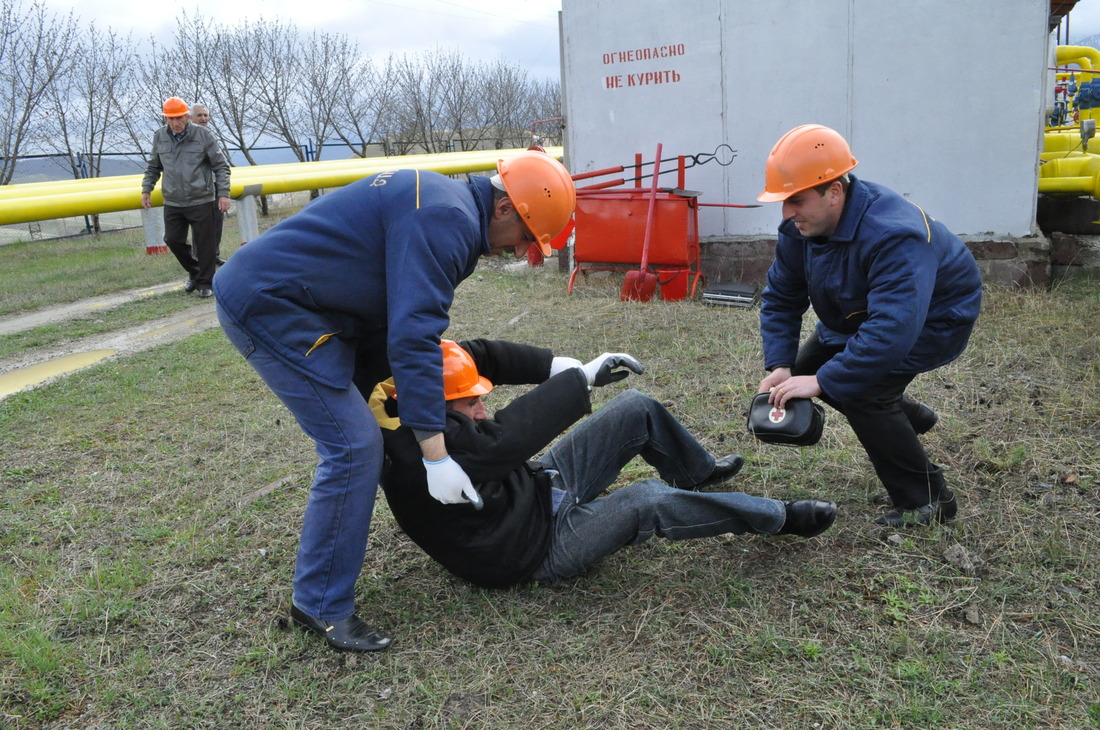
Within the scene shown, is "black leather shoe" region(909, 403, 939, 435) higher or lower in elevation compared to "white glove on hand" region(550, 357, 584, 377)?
lower

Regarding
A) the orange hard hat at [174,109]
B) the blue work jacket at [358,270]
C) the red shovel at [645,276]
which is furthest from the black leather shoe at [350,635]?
the orange hard hat at [174,109]

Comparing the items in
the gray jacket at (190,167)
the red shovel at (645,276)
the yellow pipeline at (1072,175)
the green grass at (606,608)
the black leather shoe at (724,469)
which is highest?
the gray jacket at (190,167)

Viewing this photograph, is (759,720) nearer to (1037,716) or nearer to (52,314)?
(1037,716)

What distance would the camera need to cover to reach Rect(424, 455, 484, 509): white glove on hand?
8.20 ft

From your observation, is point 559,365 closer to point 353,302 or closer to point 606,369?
point 606,369

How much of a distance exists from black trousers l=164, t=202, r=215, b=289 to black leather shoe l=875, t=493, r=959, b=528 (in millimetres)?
7556

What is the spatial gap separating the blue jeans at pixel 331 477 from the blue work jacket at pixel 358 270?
0.05 m

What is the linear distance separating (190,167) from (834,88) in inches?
246

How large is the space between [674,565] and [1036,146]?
5.94 m

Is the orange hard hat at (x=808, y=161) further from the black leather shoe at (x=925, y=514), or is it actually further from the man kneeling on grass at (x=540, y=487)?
the black leather shoe at (x=925, y=514)

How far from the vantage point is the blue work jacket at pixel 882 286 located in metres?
2.86

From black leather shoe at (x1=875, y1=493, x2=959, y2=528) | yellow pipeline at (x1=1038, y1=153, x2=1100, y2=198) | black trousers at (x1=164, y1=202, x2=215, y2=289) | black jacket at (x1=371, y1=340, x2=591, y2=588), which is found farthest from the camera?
black trousers at (x1=164, y1=202, x2=215, y2=289)

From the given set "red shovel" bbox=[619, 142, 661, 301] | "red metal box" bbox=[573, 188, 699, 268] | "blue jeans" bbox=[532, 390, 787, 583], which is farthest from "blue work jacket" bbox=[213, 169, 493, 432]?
"red metal box" bbox=[573, 188, 699, 268]

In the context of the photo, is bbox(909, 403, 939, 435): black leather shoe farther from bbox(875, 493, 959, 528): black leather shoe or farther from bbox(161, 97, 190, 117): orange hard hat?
bbox(161, 97, 190, 117): orange hard hat
